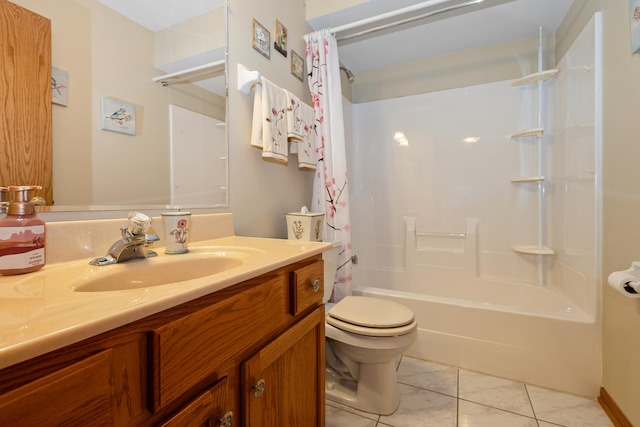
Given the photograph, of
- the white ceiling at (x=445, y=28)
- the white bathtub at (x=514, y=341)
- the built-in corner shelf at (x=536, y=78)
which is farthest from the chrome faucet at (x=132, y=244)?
the built-in corner shelf at (x=536, y=78)

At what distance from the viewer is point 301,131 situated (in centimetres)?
159

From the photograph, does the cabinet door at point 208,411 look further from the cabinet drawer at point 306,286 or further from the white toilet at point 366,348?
the white toilet at point 366,348

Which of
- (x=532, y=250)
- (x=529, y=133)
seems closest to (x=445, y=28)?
(x=529, y=133)

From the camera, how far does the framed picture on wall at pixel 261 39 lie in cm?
140

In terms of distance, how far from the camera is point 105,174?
828 millimetres

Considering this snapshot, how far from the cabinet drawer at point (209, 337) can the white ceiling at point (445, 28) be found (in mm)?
1823

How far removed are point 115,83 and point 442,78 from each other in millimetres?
2334

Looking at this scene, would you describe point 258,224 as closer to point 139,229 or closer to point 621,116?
point 139,229

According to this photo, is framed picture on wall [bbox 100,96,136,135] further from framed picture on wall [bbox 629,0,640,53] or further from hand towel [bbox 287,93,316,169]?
framed picture on wall [bbox 629,0,640,53]

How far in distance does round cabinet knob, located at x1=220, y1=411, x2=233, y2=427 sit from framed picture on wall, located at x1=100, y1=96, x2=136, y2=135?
82cm

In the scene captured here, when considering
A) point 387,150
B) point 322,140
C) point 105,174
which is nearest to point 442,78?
point 387,150

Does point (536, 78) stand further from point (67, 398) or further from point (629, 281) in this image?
point (67, 398)

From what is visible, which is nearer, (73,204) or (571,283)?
(73,204)

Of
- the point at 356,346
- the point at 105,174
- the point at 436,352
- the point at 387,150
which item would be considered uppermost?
the point at 387,150
